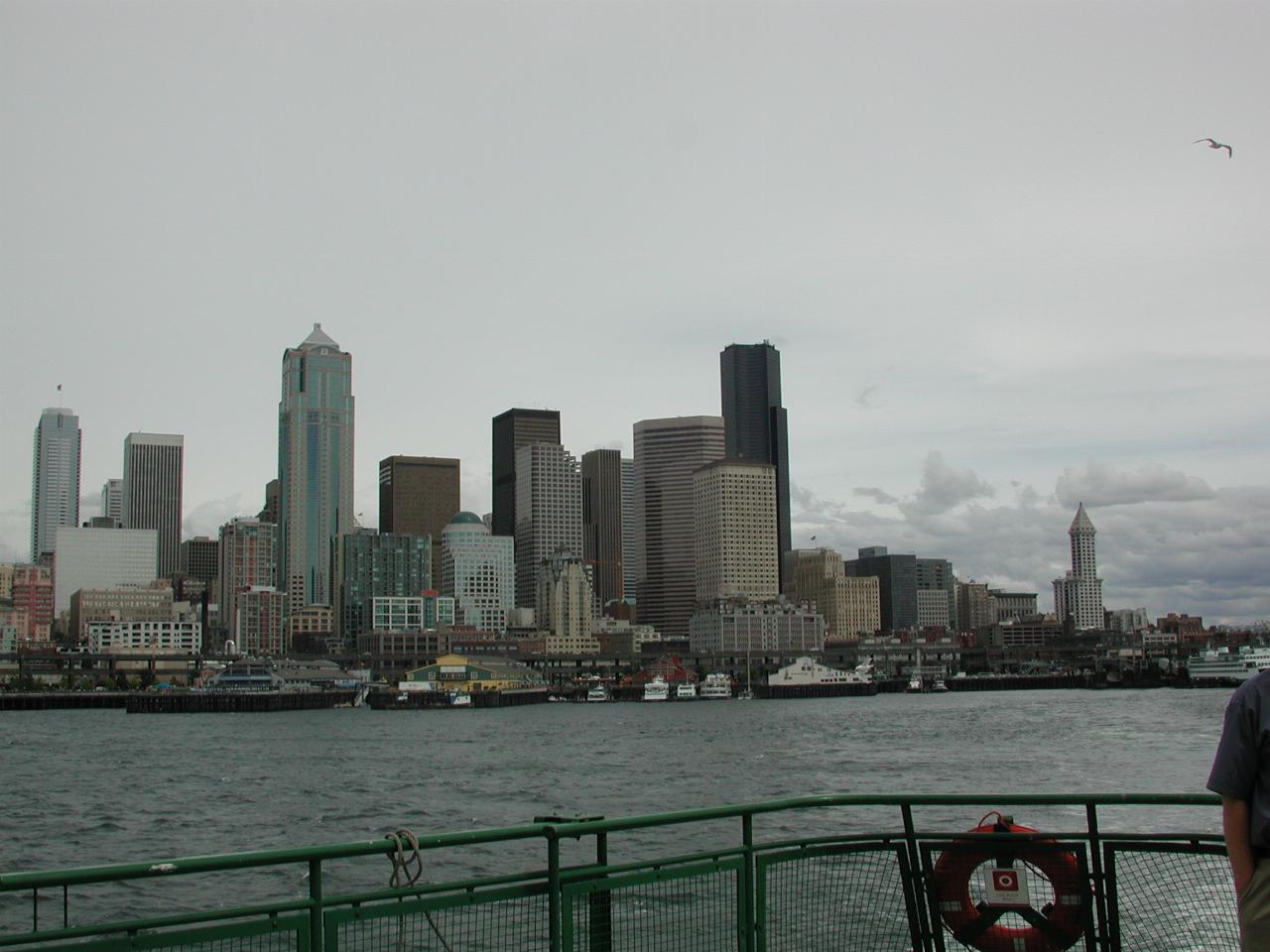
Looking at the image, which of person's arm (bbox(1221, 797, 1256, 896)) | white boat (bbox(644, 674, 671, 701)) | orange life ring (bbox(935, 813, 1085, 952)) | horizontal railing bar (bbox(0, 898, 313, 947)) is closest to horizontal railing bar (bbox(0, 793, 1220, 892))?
horizontal railing bar (bbox(0, 898, 313, 947))

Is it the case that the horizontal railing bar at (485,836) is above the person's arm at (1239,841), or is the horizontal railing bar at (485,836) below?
below

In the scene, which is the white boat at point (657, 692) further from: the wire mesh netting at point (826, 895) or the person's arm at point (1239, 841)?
the person's arm at point (1239, 841)

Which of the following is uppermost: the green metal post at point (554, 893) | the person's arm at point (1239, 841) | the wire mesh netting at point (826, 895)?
the person's arm at point (1239, 841)

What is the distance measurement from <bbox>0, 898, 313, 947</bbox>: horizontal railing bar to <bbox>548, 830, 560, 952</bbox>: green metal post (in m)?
1.34

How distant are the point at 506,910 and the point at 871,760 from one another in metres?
61.3

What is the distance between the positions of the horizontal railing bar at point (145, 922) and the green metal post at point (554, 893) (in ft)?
4.41

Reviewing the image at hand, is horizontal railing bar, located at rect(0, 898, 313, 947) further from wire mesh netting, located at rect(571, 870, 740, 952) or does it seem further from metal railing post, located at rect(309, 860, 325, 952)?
wire mesh netting, located at rect(571, 870, 740, 952)

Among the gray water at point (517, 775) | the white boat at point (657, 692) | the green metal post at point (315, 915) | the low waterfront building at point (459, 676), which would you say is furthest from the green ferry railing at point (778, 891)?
the white boat at point (657, 692)

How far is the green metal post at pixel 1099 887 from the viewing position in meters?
8.32

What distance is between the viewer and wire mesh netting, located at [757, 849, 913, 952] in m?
8.90

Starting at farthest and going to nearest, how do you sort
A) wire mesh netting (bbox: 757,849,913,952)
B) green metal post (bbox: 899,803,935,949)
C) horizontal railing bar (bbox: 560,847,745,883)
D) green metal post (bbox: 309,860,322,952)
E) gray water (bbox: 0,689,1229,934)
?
gray water (bbox: 0,689,1229,934)
wire mesh netting (bbox: 757,849,913,952)
green metal post (bbox: 899,803,935,949)
horizontal railing bar (bbox: 560,847,745,883)
green metal post (bbox: 309,860,322,952)

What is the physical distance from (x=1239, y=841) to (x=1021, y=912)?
3.14m

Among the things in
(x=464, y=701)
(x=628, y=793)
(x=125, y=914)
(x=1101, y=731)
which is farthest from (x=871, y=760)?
(x=464, y=701)

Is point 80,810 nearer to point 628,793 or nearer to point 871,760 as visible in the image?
point 628,793
